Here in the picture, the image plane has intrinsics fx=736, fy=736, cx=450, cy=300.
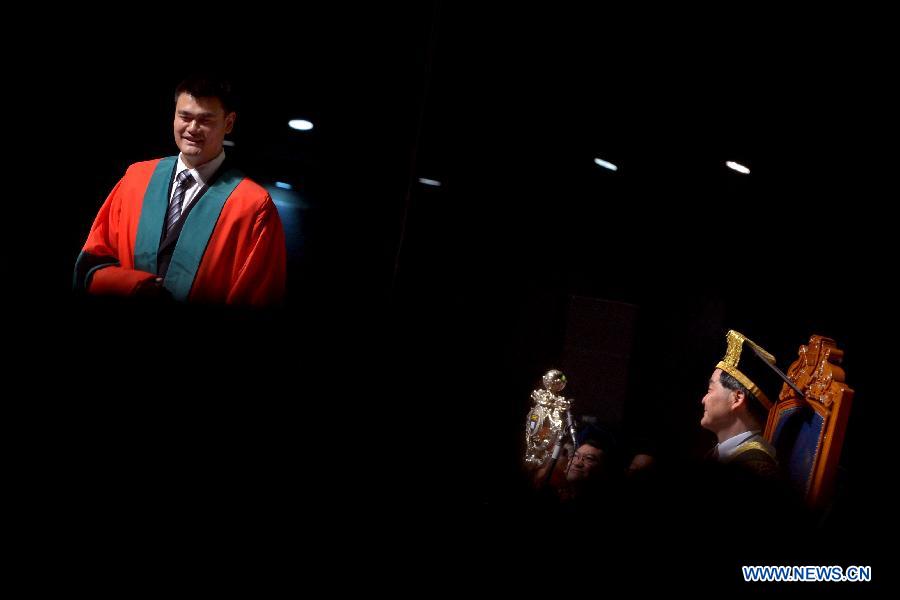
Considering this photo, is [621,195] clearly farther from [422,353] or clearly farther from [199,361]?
[199,361]

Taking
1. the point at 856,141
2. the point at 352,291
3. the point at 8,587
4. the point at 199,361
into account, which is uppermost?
the point at 856,141

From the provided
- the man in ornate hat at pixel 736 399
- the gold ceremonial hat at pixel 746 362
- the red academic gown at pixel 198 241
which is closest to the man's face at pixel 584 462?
the man in ornate hat at pixel 736 399

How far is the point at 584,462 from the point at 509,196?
0.80 metres

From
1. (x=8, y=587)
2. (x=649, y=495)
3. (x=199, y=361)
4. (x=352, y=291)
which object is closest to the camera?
(x=8, y=587)

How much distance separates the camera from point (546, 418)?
7.09 ft

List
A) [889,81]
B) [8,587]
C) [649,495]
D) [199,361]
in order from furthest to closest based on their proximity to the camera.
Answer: [889,81] → [199,361] → [649,495] → [8,587]

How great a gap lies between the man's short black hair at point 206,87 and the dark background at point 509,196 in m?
0.10

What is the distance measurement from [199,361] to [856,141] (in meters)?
1.80

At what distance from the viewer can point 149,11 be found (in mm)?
2004

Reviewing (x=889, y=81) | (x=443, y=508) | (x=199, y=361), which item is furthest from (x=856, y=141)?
(x=199, y=361)

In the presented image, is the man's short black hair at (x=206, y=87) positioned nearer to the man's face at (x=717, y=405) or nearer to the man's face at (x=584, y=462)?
the man's face at (x=584, y=462)

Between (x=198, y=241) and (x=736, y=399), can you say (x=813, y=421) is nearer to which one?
(x=736, y=399)

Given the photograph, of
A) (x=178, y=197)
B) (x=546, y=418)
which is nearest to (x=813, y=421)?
(x=546, y=418)

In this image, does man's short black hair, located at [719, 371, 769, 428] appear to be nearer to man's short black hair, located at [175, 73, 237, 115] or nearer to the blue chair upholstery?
the blue chair upholstery
